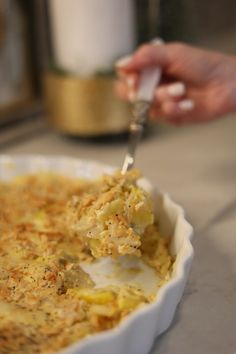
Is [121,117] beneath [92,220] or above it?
beneath

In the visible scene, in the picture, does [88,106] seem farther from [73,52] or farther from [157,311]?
[157,311]

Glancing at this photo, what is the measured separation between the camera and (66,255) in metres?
0.78

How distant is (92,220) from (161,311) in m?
0.19

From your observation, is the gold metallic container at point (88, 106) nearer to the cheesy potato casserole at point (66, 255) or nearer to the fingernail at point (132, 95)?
the fingernail at point (132, 95)

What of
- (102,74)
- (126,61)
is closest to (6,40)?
(102,74)

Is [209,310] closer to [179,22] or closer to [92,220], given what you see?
[92,220]

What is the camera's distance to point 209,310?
27.4 inches

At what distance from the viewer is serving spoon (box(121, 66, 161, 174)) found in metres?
1.02

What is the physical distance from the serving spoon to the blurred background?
5.7 inches

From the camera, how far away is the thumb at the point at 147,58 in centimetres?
106

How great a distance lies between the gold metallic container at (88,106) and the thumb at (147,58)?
0.47 ft

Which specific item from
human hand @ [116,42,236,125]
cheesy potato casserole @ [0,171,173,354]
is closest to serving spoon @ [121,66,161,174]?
human hand @ [116,42,236,125]

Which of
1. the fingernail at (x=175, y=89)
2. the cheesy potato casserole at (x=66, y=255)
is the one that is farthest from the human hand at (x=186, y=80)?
the cheesy potato casserole at (x=66, y=255)

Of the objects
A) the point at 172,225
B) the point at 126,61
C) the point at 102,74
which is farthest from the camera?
the point at 102,74
